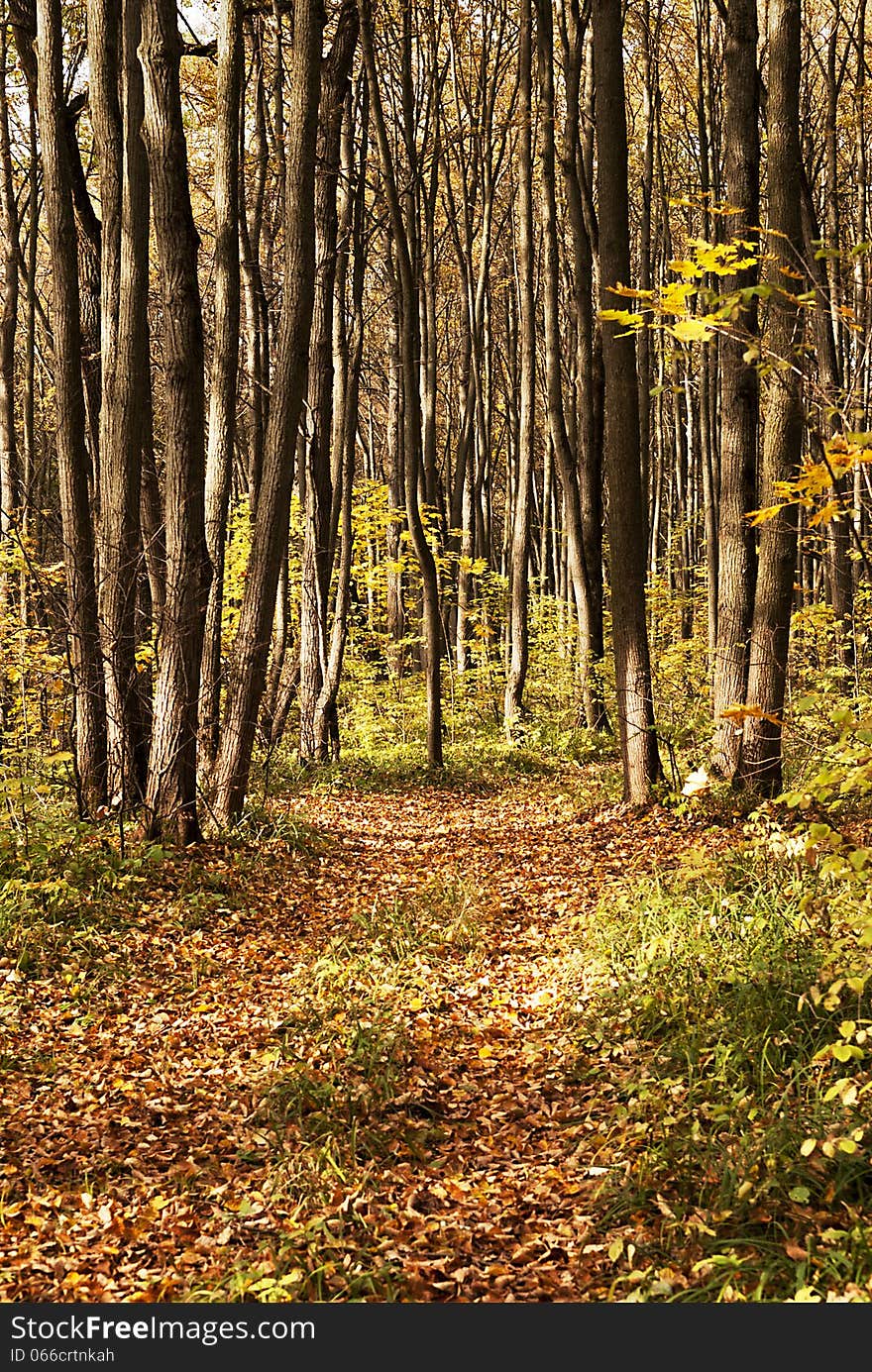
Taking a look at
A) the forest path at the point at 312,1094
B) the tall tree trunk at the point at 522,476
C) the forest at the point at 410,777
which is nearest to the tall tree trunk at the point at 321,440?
the forest at the point at 410,777

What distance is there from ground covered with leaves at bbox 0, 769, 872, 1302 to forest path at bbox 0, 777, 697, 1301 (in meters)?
0.02

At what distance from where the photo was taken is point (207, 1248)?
12.3 feet

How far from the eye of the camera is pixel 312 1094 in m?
4.74

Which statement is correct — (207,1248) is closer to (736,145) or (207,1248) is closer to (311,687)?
(736,145)

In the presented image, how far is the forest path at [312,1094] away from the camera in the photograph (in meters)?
3.67

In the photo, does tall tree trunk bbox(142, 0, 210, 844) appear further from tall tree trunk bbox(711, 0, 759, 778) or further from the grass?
tall tree trunk bbox(711, 0, 759, 778)

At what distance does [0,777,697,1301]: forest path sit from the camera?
12.0 ft

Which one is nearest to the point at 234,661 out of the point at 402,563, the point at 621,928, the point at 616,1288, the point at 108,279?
the point at 108,279

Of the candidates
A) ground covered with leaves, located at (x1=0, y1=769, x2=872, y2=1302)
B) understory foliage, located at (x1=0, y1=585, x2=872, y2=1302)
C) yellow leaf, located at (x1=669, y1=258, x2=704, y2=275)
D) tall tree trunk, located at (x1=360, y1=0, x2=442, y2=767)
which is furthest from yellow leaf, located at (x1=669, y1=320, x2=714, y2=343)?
tall tree trunk, located at (x1=360, y1=0, x2=442, y2=767)

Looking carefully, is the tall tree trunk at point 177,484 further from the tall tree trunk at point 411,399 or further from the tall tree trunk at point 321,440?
the tall tree trunk at point 321,440

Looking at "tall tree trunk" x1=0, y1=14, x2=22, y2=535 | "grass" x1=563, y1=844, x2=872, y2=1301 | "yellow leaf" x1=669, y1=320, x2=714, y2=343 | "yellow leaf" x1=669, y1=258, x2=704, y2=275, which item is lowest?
"grass" x1=563, y1=844, x2=872, y2=1301

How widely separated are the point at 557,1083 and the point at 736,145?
7.48 m

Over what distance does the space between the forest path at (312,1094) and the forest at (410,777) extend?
0.02 m

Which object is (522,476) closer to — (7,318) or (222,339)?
(222,339)
